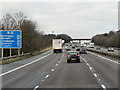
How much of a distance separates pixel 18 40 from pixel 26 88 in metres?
27.9

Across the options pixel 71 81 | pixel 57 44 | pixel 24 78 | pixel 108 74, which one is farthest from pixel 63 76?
pixel 57 44

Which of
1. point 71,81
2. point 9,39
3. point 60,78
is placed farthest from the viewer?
point 9,39

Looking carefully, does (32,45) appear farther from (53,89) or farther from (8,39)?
(53,89)

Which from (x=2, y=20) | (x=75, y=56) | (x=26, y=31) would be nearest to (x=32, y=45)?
(x=26, y=31)

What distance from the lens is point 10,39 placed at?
38594 mm

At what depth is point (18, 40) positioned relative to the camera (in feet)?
129

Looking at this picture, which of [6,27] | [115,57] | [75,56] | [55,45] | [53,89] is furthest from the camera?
[55,45]

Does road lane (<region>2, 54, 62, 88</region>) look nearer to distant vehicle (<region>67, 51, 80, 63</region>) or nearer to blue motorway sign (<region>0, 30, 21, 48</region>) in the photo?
distant vehicle (<region>67, 51, 80, 63</region>)

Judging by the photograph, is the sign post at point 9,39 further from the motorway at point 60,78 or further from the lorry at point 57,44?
the lorry at point 57,44

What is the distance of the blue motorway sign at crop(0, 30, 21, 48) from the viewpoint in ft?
124

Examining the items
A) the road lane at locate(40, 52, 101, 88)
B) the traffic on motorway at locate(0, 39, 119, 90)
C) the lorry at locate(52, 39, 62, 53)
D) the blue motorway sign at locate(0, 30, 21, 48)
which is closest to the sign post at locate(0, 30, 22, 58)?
the blue motorway sign at locate(0, 30, 21, 48)

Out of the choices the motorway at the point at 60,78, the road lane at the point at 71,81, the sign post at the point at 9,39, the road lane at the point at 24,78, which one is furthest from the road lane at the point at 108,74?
the sign post at the point at 9,39

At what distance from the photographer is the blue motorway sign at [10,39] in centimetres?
3769

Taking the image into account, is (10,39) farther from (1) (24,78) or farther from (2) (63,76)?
(1) (24,78)
